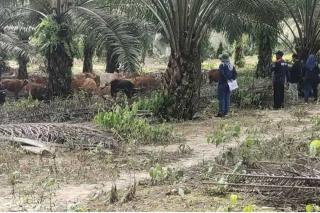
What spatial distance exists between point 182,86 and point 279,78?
9.25 feet

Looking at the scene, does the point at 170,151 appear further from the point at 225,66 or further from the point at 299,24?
the point at 299,24

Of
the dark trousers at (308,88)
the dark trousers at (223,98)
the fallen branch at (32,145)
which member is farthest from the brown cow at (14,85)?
the fallen branch at (32,145)

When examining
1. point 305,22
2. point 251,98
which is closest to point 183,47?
Result: point 251,98

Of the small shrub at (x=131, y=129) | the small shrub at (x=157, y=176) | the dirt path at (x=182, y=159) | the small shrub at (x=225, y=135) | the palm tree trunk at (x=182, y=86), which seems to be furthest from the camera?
the palm tree trunk at (x=182, y=86)

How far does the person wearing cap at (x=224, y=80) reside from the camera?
12.0m

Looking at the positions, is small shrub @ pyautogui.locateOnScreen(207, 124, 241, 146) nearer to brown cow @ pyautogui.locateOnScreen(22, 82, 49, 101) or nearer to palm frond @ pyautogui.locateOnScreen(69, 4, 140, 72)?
palm frond @ pyautogui.locateOnScreen(69, 4, 140, 72)

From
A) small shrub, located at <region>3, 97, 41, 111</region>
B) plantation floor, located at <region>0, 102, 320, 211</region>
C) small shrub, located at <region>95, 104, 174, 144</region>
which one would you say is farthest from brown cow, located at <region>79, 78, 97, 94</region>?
small shrub, located at <region>95, 104, 174, 144</region>

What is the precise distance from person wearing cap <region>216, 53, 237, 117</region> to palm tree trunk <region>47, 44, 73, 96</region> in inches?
145

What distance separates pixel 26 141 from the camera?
26.8 feet

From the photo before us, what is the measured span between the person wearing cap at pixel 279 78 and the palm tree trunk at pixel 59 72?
4.71m

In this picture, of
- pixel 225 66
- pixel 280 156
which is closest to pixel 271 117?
pixel 225 66

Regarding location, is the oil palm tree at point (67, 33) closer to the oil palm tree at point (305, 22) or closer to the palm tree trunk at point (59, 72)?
the palm tree trunk at point (59, 72)

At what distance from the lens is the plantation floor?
5246 mm

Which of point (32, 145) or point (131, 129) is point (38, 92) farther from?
point (32, 145)
